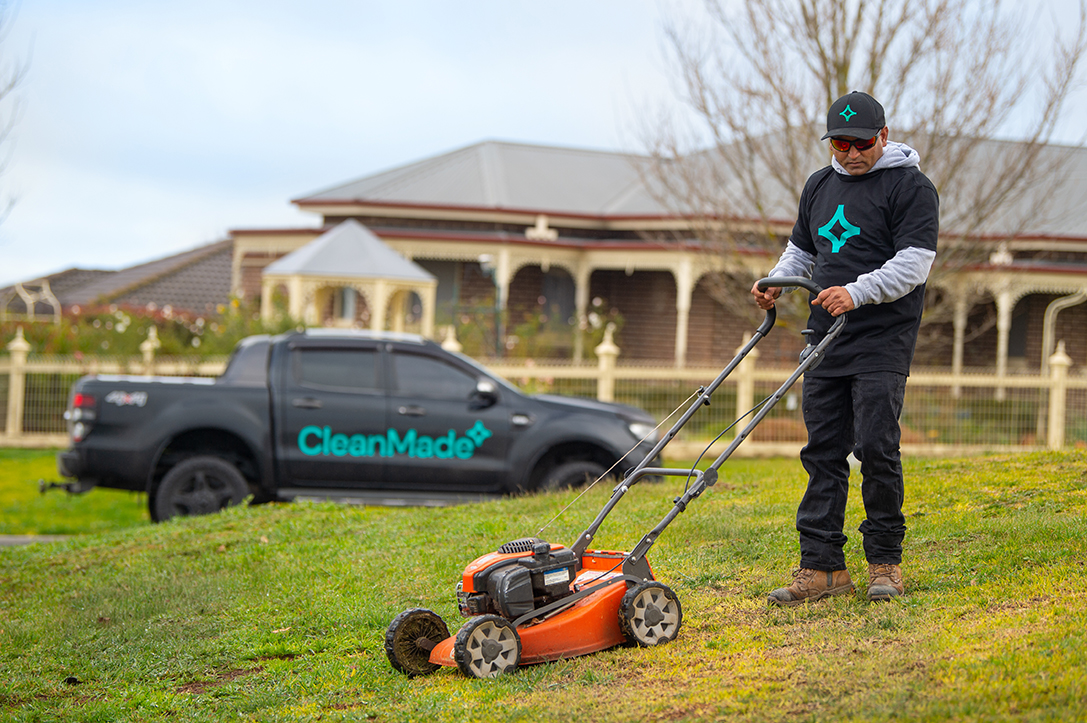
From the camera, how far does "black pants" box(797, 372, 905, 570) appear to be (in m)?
4.56

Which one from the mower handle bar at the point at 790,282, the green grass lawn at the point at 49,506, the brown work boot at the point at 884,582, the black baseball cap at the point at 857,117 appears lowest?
the green grass lawn at the point at 49,506

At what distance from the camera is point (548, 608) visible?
4.24 m

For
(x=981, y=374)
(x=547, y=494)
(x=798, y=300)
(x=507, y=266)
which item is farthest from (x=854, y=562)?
(x=507, y=266)

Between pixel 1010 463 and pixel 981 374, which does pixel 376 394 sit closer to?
pixel 1010 463

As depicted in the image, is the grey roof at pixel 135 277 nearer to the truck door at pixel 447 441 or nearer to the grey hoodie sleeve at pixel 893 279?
the truck door at pixel 447 441

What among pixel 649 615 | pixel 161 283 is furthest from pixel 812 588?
pixel 161 283

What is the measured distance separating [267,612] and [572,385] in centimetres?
932

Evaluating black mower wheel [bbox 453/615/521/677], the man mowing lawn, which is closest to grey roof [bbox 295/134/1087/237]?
the man mowing lawn

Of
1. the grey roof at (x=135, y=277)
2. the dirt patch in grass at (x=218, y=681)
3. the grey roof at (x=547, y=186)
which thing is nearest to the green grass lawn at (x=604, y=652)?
the dirt patch in grass at (x=218, y=681)

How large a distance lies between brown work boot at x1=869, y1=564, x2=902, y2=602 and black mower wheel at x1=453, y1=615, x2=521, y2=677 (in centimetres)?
163

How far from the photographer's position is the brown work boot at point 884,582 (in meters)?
4.68

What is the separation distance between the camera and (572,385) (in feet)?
49.0

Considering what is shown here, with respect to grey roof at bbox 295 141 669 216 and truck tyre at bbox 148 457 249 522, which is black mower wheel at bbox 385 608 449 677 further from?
grey roof at bbox 295 141 669 216

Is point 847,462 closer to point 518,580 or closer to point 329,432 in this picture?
point 518,580
